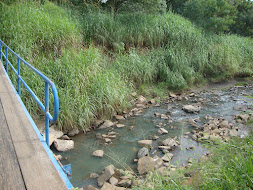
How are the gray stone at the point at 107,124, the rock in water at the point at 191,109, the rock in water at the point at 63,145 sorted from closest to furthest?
the rock in water at the point at 63,145 < the gray stone at the point at 107,124 < the rock in water at the point at 191,109

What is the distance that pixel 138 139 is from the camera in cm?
555

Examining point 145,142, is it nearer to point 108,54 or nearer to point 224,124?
point 224,124

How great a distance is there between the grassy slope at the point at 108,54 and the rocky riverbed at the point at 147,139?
622 millimetres

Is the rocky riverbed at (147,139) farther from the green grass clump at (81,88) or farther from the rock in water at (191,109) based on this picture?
the green grass clump at (81,88)

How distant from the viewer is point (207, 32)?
12.8 metres

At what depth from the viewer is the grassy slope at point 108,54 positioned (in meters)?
6.38

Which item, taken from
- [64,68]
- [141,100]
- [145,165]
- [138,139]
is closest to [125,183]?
[145,165]

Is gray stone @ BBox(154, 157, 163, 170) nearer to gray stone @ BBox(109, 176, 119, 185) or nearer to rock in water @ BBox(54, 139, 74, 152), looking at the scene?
gray stone @ BBox(109, 176, 119, 185)

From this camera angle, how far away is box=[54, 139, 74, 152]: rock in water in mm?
Result: 4906

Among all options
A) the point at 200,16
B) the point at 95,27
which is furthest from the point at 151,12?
the point at 200,16

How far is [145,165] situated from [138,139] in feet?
4.54

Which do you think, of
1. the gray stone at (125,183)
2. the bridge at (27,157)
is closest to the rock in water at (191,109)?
the gray stone at (125,183)

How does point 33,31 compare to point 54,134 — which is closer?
point 54,134

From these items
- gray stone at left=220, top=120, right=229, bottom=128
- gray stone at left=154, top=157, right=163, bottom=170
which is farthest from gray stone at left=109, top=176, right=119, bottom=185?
gray stone at left=220, top=120, right=229, bottom=128
